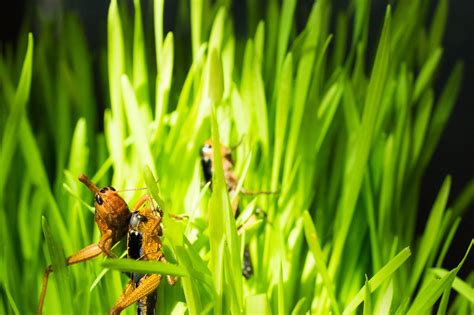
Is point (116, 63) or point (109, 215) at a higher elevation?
point (116, 63)

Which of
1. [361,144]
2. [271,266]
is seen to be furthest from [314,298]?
[361,144]

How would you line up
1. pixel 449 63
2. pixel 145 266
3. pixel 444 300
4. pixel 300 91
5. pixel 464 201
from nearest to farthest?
pixel 145 266, pixel 444 300, pixel 300 91, pixel 464 201, pixel 449 63

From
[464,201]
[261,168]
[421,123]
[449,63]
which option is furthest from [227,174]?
[449,63]

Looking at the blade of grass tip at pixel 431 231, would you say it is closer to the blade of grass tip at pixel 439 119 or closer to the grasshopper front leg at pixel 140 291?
the blade of grass tip at pixel 439 119

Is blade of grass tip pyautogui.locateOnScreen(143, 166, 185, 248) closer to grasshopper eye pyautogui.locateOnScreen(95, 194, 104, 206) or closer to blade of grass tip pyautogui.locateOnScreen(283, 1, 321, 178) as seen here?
grasshopper eye pyautogui.locateOnScreen(95, 194, 104, 206)

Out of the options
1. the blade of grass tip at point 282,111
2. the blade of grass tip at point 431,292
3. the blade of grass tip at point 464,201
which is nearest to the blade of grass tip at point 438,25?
the blade of grass tip at point 464,201

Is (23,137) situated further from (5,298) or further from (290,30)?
(290,30)

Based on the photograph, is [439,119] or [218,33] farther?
[439,119]

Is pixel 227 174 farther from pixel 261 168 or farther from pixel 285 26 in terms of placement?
pixel 285 26
